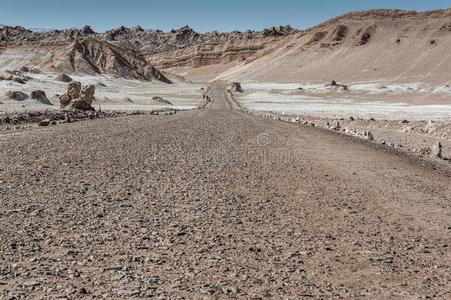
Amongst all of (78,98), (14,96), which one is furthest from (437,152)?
(14,96)

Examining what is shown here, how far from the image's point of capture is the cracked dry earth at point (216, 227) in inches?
234

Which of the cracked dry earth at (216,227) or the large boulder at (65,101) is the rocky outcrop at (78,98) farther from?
the cracked dry earth at (216,227)

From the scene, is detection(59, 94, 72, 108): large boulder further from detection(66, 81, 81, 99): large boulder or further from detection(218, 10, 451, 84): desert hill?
detection(218, 10, 451, 84): desert hill

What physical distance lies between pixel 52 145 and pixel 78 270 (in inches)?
418

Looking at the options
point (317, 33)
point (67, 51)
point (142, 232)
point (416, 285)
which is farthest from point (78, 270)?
point (317, 33)

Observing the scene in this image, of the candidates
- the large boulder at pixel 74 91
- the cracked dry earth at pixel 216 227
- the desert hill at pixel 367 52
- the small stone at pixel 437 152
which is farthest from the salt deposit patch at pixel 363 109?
the cracked dry earth at pixel 216 227

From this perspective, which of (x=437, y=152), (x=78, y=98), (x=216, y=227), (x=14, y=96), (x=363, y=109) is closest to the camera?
(x=216, y=227)

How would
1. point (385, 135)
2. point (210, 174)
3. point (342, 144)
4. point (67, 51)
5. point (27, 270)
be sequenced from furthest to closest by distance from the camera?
1. point (67, 51)
2. point (385, 135)
3. point (342, 144)
4. point (210, 174)
5. point (27, 270)

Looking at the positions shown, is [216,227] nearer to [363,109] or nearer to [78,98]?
[78,98]

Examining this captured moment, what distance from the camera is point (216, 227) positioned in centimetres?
807

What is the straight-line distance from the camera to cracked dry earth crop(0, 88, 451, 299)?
5.95 metres

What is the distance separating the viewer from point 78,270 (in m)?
6.15

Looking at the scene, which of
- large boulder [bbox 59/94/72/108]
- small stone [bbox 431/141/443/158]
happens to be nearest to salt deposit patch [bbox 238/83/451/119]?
large boulder [bbox 59/94/72/108]

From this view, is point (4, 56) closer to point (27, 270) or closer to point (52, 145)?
point (52, 145)
